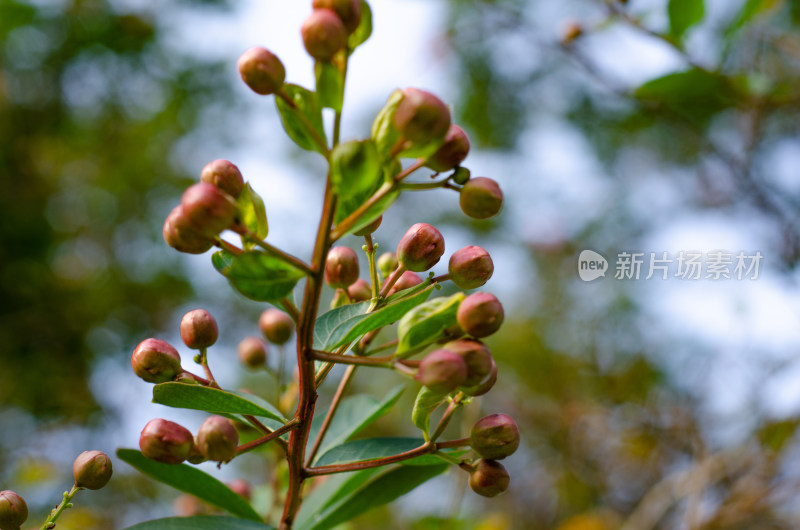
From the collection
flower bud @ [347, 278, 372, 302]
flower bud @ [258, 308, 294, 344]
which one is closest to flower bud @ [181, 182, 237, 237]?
flower bud @ [347, 278, 372, 302]

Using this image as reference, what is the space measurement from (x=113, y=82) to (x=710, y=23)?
2.49m

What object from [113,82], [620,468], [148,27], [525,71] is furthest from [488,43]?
[620,468]

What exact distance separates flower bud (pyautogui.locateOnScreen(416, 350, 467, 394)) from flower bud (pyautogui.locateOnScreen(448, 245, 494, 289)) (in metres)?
0.14

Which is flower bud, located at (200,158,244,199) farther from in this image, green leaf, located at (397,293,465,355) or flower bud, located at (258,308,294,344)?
flower bud, located at (258,308,294,344)

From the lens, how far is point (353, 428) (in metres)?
0.70

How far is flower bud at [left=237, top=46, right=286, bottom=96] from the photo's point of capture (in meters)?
0.47

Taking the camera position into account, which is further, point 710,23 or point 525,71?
Answer: point 525,71

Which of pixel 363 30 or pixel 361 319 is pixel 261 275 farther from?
pixel 363 30

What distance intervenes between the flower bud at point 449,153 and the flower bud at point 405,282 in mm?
169

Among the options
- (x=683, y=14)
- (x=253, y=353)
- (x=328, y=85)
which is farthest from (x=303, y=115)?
(x=683, y=14)

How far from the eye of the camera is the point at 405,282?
24.4 inches

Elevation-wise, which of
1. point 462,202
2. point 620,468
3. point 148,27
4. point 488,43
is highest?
point 148,27

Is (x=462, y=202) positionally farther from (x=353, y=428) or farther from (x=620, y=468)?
(x=620, y=468)

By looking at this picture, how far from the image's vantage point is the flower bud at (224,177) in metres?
0.51
